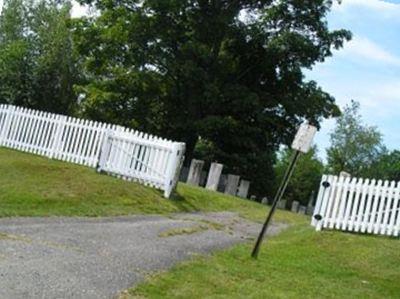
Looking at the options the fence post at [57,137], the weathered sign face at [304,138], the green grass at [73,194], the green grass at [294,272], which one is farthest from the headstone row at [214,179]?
the weathered sign face at [304,138]

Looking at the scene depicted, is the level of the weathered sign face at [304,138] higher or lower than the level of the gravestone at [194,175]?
higher

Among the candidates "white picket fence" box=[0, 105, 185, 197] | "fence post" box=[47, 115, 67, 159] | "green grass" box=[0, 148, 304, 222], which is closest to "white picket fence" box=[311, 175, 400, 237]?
"green grass" box=[0, 148, 304, 222]

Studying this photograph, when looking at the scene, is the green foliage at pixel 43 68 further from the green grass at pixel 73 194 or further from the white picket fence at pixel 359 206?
the white picket fence at pixel 359 206

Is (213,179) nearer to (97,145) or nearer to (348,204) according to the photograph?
(97,145)

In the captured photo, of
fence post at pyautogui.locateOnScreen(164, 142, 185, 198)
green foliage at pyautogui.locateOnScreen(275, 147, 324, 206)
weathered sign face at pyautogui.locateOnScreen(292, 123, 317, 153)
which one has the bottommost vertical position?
fence post at pyautogui.locateOnScreen(164, 142, 185, 198)

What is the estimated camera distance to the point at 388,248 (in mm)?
14023

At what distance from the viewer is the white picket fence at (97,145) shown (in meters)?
19.0

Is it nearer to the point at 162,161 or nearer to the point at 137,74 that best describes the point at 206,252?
the point at 162,161

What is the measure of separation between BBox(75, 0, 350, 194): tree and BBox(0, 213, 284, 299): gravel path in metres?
19.4

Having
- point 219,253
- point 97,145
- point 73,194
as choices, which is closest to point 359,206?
point 219,253

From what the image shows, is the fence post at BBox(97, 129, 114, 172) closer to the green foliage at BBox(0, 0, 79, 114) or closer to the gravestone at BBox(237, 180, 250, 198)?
the gravestone at BBox(237, 180, 250, 198)

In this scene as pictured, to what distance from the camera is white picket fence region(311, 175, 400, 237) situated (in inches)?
627

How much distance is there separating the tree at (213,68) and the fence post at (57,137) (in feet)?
40.4

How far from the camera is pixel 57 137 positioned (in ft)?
70.4
